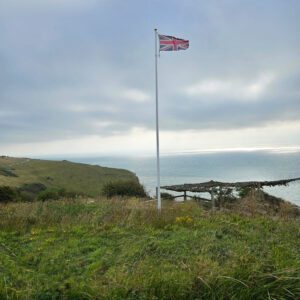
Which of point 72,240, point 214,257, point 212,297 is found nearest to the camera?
point 212,297

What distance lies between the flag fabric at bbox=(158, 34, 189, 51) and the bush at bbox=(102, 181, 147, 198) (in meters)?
16.5

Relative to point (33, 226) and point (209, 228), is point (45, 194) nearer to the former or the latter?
point (33, 226)

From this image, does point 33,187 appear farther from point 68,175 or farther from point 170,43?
point 170,43

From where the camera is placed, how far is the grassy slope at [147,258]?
13.5 feet

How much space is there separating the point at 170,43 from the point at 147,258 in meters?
9.90

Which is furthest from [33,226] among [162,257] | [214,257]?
[214,257]

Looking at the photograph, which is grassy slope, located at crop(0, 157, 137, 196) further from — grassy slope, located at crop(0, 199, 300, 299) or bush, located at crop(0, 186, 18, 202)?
grassy slope, located at crop(0, 199, 300, 299)

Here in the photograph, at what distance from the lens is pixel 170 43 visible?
Result: 539 inches

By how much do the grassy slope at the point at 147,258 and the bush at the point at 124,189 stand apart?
1786cm

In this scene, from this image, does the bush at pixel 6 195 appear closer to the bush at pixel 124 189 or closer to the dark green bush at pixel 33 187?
the bush at pixel 124 189

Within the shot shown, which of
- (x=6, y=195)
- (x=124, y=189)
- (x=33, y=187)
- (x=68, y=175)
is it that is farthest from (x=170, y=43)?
(x=68, y=175)

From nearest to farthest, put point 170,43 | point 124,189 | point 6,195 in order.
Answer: point 170,43 < point 6,195 < point 124,189

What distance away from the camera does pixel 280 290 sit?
4020 mm

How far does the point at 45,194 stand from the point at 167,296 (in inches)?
984
